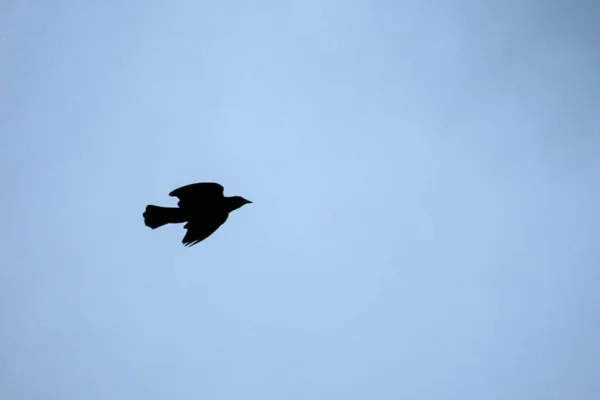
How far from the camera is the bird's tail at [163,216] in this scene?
Answer: 7.86 meters

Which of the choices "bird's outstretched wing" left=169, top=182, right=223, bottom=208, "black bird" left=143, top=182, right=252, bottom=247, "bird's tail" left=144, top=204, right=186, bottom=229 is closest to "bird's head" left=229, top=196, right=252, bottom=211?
"black bird" left=143, top=182, right=252, bottom=247

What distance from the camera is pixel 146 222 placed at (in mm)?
7809

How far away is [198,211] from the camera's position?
7980 mm

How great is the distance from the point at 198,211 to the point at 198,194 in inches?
14.7

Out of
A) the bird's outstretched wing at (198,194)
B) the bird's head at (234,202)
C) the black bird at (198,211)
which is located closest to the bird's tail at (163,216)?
the black bird at (198,211)

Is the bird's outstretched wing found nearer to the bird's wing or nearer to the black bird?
the black bird

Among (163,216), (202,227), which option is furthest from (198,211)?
(163,216)

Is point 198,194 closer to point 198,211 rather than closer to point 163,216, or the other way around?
point 198,211

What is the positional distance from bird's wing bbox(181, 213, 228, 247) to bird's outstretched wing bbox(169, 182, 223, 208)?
0.32 metres

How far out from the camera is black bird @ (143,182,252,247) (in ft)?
25.4

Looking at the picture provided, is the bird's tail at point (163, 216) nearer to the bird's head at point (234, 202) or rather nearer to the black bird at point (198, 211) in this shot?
the black bird at point (198, 211)

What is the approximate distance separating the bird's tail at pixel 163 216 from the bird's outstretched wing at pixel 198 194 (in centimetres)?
19

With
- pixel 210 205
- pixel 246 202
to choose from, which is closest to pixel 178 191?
pixel 210 205

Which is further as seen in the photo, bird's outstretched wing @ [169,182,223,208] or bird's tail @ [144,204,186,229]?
bird's tail @ [144,204,186,229]
